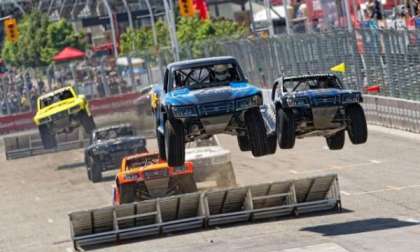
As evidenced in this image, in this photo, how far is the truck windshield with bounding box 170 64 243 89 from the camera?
82.7ft

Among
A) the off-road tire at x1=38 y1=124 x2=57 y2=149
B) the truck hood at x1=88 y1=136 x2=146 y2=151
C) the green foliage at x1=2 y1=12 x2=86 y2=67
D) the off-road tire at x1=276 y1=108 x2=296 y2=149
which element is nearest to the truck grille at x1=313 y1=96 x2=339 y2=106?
the off-road tire at x1=276 y1=108 x2=296 y2=149

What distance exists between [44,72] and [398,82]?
33005mm

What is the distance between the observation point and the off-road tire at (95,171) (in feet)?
136

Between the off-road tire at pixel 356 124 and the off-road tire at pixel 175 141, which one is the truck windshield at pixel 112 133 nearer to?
the off-road tire at pixel 175 141

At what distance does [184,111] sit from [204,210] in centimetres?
514

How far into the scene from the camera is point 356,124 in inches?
988

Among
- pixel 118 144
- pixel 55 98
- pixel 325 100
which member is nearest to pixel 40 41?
pixel 55 98

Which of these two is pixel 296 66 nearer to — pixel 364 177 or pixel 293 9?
pixel 364 177

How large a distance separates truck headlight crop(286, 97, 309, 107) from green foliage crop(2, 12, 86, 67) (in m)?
81.7

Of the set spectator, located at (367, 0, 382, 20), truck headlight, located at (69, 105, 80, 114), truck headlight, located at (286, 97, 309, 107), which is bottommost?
truck headlight, located at (69, 105, 80, 114)

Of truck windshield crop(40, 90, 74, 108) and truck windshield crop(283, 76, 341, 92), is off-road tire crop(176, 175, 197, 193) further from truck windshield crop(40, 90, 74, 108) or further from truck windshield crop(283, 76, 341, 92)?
truck windshield crop(40, 90, 74, 108)

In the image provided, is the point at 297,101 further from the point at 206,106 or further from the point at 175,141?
the point at 175,141

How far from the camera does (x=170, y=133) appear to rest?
24.8m

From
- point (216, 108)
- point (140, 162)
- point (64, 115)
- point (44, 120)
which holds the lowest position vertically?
→ point (44, 120)
